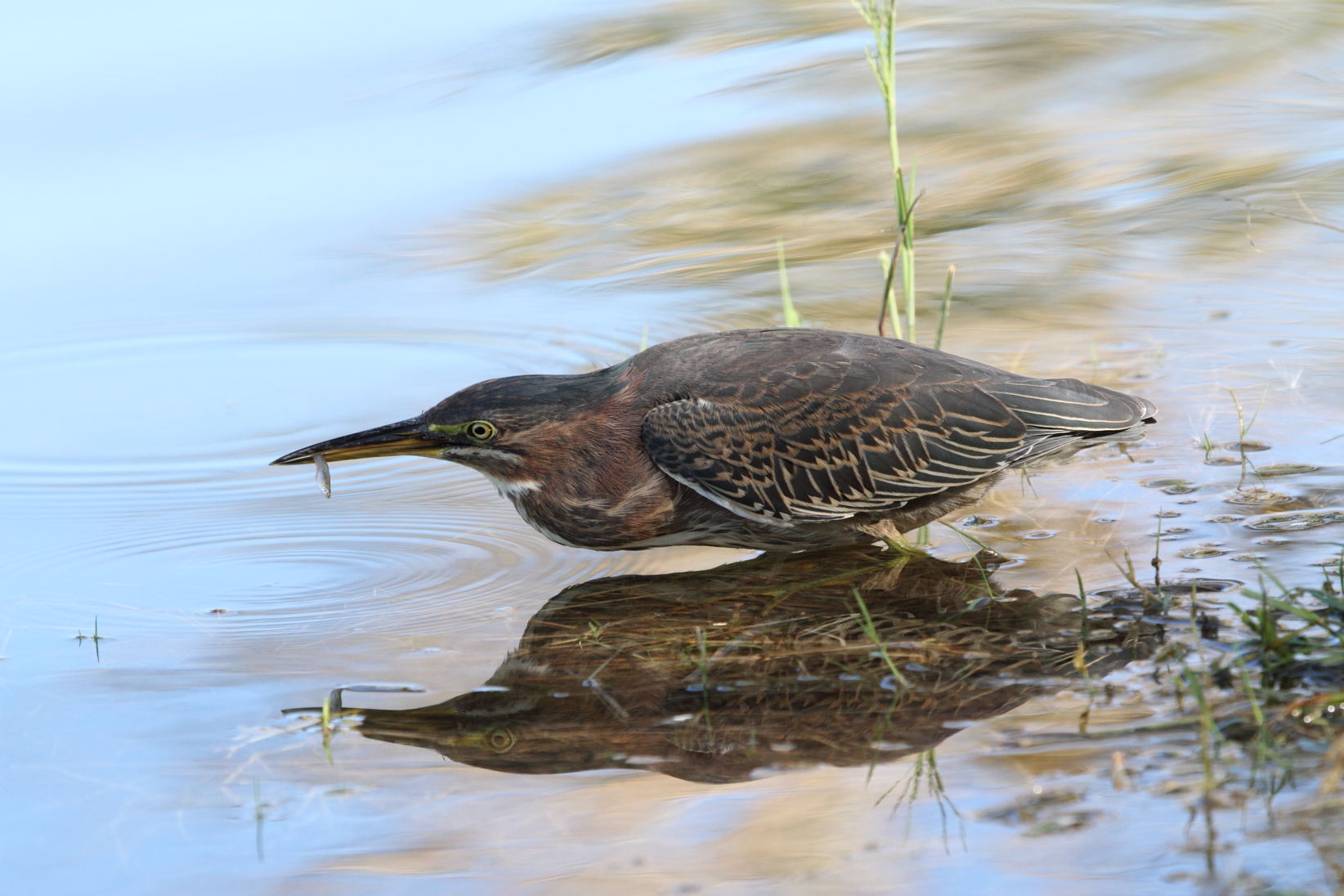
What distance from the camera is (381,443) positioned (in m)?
5.34

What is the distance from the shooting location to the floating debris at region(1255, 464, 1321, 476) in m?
5.41

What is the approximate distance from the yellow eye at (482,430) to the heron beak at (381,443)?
0.11 metres

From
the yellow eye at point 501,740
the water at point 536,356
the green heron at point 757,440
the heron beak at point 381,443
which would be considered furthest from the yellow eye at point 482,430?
the yellow eye at point 501,740

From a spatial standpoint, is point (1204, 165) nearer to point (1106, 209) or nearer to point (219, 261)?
point (1106, 209)

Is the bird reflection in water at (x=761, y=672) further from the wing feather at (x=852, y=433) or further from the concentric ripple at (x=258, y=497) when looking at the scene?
the concentric ripple at (x=258, y=497)

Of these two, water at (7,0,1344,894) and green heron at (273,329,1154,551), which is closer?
water at (7,0,1344,894)

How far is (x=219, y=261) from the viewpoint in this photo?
29.7 feet

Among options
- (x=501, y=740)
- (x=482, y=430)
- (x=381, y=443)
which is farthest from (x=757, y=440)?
(x=501, y=740)

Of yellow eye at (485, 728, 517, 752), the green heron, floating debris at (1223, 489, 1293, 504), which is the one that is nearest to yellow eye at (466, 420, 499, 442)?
the green heron

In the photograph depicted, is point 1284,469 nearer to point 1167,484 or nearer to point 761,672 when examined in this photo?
point 1167,484

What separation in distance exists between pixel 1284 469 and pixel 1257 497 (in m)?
0.29

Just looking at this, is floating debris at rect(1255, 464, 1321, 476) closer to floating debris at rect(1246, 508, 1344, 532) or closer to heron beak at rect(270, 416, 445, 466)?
floating debris at rect(1246, 508, 1344, 532)

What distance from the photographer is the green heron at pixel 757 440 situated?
17.5 ft

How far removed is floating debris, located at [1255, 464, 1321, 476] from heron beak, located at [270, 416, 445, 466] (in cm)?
313
